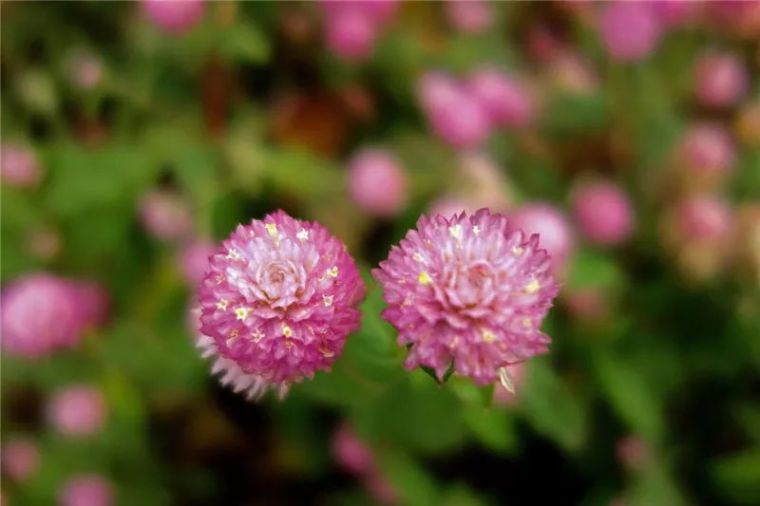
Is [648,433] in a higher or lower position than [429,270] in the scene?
higher

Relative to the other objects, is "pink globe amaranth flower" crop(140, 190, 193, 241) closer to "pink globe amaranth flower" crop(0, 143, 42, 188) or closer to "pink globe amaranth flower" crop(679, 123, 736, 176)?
"pink globe amaranth flower" crop(0, 143, 42, 188)

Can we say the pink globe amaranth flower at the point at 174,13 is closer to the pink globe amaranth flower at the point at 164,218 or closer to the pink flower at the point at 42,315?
the pink globe amaranth flower at the point at 164,218

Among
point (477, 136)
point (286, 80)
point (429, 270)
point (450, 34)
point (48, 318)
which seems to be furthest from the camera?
point (450, 34)

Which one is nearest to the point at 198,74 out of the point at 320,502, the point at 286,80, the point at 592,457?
the point at 286,80

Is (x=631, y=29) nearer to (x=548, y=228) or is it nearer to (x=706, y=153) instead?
(x=706, y=153)

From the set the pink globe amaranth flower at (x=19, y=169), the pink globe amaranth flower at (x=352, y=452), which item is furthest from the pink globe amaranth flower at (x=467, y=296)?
the pink globe amaranth flower at (x=19, y=169)

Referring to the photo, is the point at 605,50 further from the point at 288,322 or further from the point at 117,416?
the point at 288,322

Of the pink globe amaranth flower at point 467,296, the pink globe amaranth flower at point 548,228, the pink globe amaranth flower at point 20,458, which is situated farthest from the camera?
the pink globe amaranth flower at point 20,458
